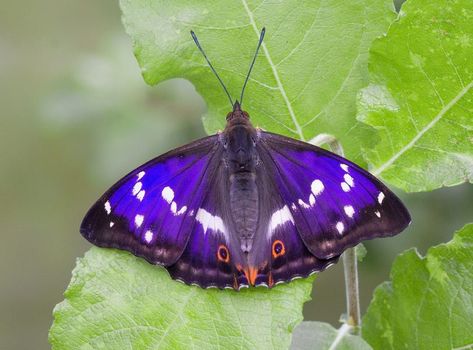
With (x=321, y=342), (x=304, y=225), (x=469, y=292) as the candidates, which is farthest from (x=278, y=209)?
(x=469, y=292)

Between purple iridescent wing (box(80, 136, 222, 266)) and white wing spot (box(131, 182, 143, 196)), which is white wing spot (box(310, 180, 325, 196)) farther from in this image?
white wing spot (box(131, 182, 143, 196))

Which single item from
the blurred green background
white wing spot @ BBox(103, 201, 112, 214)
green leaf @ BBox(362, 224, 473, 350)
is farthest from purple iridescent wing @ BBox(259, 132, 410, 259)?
the blurred green background

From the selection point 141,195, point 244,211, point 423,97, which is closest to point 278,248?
point 244,211

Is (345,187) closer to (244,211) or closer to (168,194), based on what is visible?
(244,211)

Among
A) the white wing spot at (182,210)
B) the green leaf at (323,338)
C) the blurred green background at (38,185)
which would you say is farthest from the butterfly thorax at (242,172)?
the blurred green background at (38,185)

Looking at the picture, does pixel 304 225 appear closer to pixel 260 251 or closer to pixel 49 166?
pixel 260 251

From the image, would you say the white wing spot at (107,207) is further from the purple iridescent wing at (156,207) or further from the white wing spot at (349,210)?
the white wing spot at (349,210)
